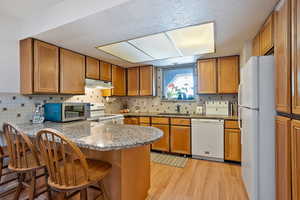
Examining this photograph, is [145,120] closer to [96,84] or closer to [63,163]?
[96,84]

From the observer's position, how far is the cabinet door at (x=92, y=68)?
10.0 ft

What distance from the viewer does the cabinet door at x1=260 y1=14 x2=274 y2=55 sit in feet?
5.13

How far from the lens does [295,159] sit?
3.57 feet

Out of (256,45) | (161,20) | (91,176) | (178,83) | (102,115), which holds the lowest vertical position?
(91,176)

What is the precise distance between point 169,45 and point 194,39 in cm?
42

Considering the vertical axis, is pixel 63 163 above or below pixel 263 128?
below

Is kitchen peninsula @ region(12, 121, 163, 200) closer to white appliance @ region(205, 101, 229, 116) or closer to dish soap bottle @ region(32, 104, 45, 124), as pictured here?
dish soap bottle @ region(32, 104, 45, 124)

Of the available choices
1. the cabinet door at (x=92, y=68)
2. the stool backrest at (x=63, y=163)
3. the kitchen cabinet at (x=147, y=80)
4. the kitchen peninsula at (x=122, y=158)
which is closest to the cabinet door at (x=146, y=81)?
the kitchen cabinet at (x=147, y=80)

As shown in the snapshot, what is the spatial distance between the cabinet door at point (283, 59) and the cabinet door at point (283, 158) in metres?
0.14

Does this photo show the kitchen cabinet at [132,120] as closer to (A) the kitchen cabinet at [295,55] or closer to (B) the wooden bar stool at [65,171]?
(B) the wooden bar stool at [65,171]

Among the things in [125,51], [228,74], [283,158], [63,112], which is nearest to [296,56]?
[283,158]

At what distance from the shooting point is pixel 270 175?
4.90ft

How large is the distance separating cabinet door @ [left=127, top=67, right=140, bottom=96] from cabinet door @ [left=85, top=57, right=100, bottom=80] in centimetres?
105

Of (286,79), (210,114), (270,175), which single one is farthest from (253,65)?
(210,114)
